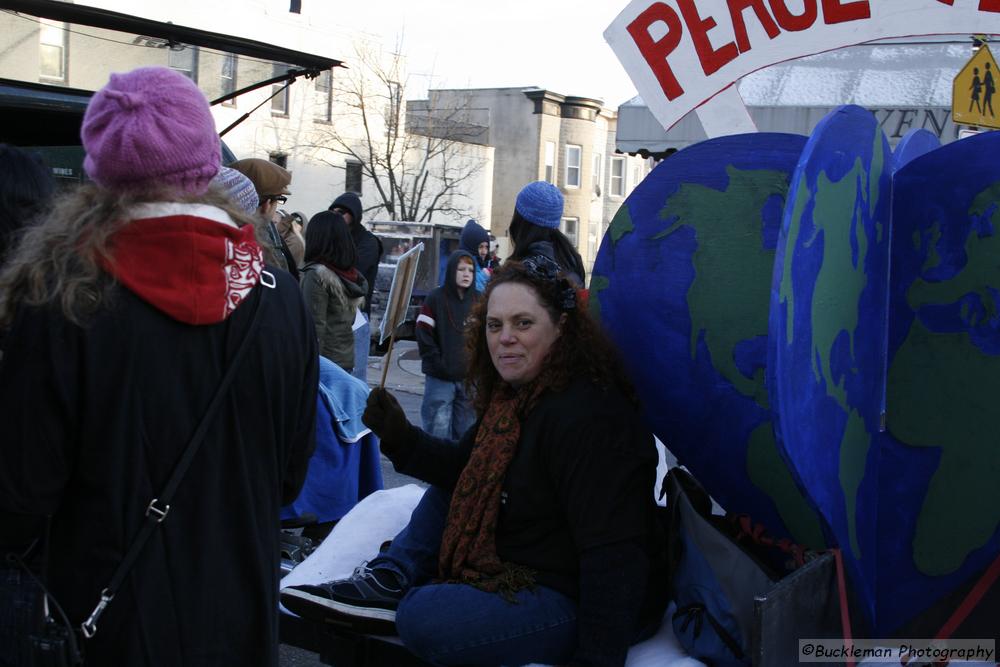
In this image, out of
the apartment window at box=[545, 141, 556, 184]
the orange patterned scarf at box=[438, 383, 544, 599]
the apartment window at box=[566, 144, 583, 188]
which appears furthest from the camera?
the apartment window at box=[566, 144, 583, 188]

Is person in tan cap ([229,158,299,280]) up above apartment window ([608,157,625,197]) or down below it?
below

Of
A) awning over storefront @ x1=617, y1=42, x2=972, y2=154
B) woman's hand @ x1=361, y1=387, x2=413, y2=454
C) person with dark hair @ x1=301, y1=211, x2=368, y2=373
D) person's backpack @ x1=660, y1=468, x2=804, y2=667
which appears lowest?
person's backpack @ x1=660, y1=468, x2=804, y2=667

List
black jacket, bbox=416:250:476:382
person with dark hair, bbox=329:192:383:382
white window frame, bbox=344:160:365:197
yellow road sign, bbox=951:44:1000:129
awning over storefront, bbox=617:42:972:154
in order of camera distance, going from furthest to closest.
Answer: white window frame, bbox=344:160:365:197
awning over storefront, bbox=617:42:972:154
black jacket, bbox=416:250:476:382
person with dark hair, bbox=329:192:383:382
yellow road sign, bbox=951:44:1000:129

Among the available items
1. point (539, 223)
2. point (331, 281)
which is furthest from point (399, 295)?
point (331, 281)

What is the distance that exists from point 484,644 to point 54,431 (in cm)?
129

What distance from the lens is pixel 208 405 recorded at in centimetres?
181

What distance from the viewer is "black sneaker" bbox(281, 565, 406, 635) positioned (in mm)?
2773

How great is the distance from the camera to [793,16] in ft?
10.8

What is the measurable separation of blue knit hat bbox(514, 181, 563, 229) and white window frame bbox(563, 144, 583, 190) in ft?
117

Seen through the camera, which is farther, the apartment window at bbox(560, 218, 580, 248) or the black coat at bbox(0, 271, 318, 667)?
the apartment window at bbox(560, 218, 580, 248)

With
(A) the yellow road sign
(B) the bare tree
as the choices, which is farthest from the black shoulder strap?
(B) the bare tree

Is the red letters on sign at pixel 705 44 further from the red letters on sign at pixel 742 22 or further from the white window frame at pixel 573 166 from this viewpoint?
A: the white window frame at pixel 573 166

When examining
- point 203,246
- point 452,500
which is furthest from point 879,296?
point 203,246

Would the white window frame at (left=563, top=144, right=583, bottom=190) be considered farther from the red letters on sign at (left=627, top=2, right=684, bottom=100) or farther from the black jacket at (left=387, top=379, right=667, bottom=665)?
the black jacket at (left=387, top=379, right=667, bottom=665)
